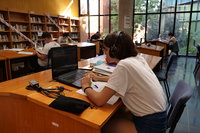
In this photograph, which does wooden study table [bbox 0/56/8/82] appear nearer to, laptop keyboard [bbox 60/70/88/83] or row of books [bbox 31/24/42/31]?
laptop keyboard [bbox 60/70/88/83]

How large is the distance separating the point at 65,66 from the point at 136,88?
922mm

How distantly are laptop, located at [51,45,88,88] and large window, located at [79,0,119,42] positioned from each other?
8.34m

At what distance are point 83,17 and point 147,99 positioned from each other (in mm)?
10169

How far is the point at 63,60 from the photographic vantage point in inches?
65.8

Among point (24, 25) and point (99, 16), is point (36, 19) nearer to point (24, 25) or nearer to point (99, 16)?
point (24, 25)

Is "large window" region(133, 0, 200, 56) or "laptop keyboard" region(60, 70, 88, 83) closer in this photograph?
"laptop keyboard" region(60, 70, 88, 83)

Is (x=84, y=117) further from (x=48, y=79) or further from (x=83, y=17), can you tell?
(x=83, y=17)

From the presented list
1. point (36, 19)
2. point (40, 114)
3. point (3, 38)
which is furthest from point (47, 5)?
point (40, 114)

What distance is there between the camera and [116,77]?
1.05m

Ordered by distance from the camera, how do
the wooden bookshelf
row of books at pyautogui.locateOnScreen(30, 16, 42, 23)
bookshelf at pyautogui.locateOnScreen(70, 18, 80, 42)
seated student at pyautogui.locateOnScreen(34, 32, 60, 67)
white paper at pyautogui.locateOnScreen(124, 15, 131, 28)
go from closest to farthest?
seated student at pyautogui.locateOnScreen(34, 32, 60, 67) < white paper at pyautogui.locateOnScreen(124, 15, 131, 28) < row of books at pyautogui.locateOnScreen(30, 16, 42, 23) < the wooden bookshelf < bookshelf at pyautogui.locateOnScreen(70, 18, 80, 42)

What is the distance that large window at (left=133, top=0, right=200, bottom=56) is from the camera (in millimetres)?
8016

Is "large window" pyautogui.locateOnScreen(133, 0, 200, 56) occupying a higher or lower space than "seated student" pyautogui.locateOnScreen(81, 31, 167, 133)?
higher

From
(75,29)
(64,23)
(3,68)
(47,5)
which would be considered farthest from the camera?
(75,29)

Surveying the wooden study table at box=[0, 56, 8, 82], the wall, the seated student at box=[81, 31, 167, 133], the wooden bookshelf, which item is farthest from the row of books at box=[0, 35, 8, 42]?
the seated student at box=[81, 31, 167, 133]
